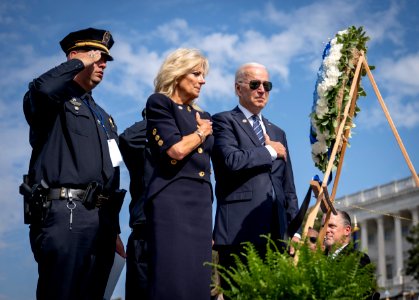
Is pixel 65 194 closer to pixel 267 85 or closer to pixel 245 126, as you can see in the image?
pixel 245 126

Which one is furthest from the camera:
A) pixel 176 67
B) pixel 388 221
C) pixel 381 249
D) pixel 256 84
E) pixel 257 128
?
pixel 388 221

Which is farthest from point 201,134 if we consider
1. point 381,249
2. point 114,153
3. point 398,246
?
point 381,249

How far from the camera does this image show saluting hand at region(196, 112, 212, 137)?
21.2ft

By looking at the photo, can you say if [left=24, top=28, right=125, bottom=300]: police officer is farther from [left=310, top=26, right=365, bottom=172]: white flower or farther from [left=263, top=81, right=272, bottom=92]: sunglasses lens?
[left=310, top=26, right=365, bottom=172]: white flower

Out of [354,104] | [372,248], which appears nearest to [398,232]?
[372,248]

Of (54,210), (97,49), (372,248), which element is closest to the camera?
(54,210)

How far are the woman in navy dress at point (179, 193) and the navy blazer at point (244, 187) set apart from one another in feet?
3.92

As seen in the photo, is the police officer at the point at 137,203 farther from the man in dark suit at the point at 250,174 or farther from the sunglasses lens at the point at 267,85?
the sunglasses lens at the point at 267,85

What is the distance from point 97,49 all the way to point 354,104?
2536 millimetres

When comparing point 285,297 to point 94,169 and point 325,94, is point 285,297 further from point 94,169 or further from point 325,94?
point 325,94

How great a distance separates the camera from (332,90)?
7.98 metres

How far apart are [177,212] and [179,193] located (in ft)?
0.48

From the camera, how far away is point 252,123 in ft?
27.1

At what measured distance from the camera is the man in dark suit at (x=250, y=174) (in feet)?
25.3
